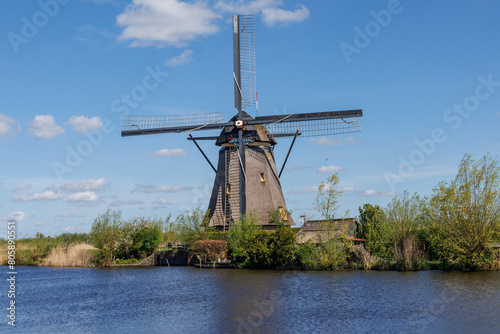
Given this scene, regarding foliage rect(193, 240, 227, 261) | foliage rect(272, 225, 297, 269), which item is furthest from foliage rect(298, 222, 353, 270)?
foliage rect(193, 240, 227, 261)

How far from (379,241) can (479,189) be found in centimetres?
876

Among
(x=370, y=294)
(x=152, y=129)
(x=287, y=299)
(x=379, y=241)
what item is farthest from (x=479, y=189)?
(x=152, y=129)

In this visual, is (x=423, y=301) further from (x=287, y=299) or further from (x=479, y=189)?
(x=479, y=189)

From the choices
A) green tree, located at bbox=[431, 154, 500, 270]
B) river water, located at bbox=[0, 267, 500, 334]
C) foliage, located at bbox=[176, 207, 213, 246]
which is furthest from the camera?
foliage, located at bbox=[176, 207, 213, 246]

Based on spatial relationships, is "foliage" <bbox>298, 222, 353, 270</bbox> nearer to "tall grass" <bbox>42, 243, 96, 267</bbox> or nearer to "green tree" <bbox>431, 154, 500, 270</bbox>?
"green tree" <bbox>431, 154, 500, 270</bbox>

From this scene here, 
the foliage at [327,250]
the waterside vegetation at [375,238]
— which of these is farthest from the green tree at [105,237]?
the foliage at [327,250]

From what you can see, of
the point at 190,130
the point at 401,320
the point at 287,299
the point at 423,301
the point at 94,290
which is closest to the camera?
the point at 401,320

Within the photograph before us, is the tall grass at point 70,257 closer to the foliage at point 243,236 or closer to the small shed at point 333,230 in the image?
the foliage at point 243,236

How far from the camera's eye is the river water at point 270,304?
56.6ft

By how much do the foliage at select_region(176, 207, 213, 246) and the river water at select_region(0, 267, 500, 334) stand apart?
11.2m

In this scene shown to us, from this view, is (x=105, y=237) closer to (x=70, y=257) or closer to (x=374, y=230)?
(x=70, y=257)

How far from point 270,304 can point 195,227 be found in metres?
24.6

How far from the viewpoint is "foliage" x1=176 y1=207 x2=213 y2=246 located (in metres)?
A: 44.3

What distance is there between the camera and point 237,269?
126 feet
